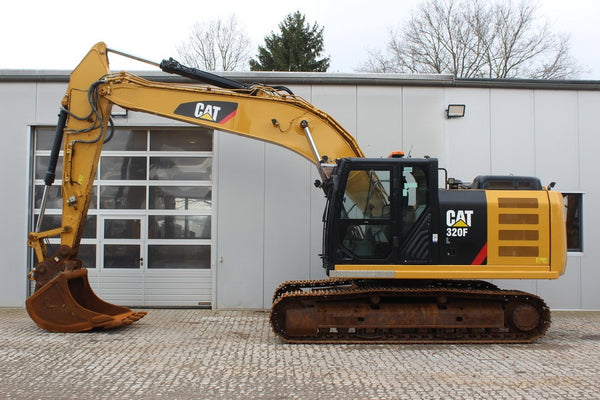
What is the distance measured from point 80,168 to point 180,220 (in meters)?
2.59

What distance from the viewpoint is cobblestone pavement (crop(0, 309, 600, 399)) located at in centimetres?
506

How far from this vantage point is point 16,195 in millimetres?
9922

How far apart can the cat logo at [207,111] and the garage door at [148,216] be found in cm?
227

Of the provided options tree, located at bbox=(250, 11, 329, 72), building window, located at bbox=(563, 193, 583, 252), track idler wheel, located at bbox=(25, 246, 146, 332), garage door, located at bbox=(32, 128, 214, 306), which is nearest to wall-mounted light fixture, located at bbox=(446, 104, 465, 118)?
building window, located at bbox=(563, 193, 583, 252)

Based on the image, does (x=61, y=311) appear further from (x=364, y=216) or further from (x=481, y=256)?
(x=481, y=256)

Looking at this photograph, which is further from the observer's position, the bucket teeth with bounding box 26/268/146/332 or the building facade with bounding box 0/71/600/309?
the building facade with bounding box 0/71/600/309

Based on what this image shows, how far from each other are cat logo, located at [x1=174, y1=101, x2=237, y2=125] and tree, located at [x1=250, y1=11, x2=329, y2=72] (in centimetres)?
2283

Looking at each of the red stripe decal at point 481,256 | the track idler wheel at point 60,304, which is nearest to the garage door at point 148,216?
the track idler wheel at point 60,304

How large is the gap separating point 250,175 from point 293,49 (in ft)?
73.1

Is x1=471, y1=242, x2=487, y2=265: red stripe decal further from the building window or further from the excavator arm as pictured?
the building window

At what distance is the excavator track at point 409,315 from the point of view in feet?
23.0

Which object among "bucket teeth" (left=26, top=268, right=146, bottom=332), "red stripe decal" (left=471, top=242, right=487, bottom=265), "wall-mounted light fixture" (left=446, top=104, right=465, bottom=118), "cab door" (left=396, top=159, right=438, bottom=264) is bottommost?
"bucket teeth" (left=26, top=268, right=146, bottom=332)

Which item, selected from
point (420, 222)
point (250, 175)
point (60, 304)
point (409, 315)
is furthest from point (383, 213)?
point (60, 304)

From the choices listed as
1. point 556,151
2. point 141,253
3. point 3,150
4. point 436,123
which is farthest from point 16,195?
point 556,151
